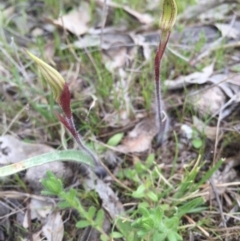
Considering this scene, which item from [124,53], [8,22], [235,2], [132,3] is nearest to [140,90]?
[124,53]

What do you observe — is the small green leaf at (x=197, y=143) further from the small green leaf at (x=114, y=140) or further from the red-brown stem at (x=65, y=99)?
the red-brown stem at (x=65, y=99)

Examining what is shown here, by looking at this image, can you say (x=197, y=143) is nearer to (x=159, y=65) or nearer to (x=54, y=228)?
(x=159, y=65)

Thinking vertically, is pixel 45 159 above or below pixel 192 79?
above

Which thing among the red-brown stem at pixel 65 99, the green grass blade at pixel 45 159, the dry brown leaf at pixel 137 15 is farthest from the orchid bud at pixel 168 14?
the dry brown leaf at pixel 137 15

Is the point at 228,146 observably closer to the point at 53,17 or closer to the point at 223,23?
the point at 223,23

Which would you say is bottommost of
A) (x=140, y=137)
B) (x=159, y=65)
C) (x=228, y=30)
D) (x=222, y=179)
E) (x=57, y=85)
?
(x=222, y=179)

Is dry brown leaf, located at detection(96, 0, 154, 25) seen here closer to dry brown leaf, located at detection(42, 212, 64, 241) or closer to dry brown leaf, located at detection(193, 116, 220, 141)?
dry brown leaf, located at detection(193, 116, 220, 141)

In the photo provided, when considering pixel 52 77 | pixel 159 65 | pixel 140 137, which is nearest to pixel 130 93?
pixel 140 137
